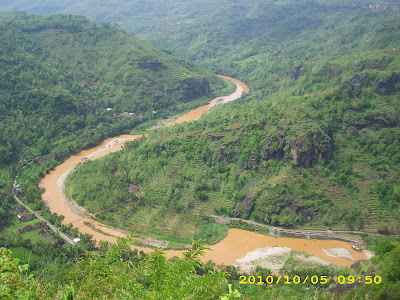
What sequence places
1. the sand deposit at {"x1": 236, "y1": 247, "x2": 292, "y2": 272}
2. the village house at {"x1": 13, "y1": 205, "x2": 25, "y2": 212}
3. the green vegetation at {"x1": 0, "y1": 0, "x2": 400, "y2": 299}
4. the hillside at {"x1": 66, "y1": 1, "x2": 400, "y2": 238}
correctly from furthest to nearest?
the village house at {"x1": 13, "y1": 205, "x2": 25, "y2": 212} → the hillside at {"x1": 66, "y1": 1, "x2": 400, "y2": 238} → the sand deposit at {"x1": 236, "y1": 247, "x2": 292, "y2": 272} → the green vegetation at {"x1": 0, "y1": 0, "x2": 400, "y2": 299}

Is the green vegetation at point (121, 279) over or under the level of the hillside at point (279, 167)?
over

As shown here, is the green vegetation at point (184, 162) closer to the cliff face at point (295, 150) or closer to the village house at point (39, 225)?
the cliff face at point (295, 150)

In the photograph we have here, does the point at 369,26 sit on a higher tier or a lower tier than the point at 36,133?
higher

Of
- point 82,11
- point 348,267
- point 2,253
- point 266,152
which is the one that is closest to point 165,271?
point 2,253

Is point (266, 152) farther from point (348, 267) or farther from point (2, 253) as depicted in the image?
point (2, 253)

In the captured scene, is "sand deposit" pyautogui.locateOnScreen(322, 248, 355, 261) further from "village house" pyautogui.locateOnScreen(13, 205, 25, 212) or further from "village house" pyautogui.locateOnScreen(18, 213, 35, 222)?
"village house" pyautogui.locateOnScreen(13, 205, 25, 212)

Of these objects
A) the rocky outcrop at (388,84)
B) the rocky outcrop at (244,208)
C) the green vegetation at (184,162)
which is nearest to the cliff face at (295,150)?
the green vegetation at (184,162)

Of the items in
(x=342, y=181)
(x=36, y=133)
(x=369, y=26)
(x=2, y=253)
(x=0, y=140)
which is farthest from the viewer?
(x=369, y=26)

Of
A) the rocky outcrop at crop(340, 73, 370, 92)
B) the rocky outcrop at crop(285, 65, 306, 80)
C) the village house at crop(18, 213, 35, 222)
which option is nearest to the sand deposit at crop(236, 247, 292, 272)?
the village house at crop(18, 213, 35, 222)
